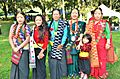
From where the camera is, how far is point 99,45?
6.84 metres

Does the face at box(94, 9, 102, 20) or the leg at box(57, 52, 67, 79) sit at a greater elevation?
the face at box(94, 9, 102, 20)

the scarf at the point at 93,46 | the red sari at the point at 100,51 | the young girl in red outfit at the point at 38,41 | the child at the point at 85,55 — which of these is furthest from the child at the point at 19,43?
the red sari at the point at 100,51

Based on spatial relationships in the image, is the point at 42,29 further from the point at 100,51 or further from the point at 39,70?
the point at 100,51

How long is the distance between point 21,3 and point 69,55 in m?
35.5

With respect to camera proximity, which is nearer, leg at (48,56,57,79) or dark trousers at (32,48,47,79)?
dark trousers at (32,48,47,79)

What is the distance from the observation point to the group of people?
595 centimetres

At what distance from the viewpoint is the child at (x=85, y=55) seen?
6.50 m

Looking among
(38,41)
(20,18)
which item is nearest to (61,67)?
(38,41)

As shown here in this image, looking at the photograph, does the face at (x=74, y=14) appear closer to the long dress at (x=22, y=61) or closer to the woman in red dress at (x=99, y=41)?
the woman in red dress at (x=99, y=41)

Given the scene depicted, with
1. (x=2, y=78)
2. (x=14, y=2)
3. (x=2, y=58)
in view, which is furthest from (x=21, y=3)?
(x=2, y=78)

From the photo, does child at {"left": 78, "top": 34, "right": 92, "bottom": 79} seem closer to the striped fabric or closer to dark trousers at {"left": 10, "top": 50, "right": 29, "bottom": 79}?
the striped fabric

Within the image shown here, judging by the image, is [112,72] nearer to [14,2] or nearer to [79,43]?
[79,43]

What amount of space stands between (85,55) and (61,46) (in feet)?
1.99

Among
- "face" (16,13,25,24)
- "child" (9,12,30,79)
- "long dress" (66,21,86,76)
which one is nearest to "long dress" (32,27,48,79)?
"child" (9,12,30,79)
